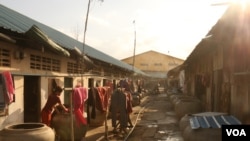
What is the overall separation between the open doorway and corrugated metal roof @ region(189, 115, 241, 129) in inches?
201

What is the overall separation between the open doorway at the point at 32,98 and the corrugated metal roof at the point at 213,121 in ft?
16.8

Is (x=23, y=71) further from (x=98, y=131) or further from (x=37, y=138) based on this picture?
(x=98, y=131)

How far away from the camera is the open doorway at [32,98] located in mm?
10258

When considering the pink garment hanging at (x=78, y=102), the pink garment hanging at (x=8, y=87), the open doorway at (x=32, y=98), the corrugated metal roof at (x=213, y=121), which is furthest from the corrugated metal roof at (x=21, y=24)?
the corrugated metal roof at (x=213, y=121)

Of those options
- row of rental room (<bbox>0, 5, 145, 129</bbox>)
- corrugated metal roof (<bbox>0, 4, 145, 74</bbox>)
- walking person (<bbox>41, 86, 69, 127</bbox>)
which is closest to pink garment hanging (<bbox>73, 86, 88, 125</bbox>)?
row of rental room (<bbox>0, 5, 145, 129</bbox>)

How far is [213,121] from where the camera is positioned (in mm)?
8211

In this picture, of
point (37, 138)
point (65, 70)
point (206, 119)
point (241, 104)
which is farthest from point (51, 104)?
point (241, 104)

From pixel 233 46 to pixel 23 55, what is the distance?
627 cm

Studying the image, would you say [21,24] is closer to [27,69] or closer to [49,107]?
[27,69]

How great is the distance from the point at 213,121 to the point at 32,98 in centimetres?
595

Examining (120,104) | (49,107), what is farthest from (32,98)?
(120,104)

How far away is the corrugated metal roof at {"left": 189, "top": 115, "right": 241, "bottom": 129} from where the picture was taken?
777cm

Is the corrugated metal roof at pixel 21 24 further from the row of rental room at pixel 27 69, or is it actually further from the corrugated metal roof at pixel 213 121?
the corrugated metal roof at pixel 213 121

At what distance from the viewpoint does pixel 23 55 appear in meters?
8.95
